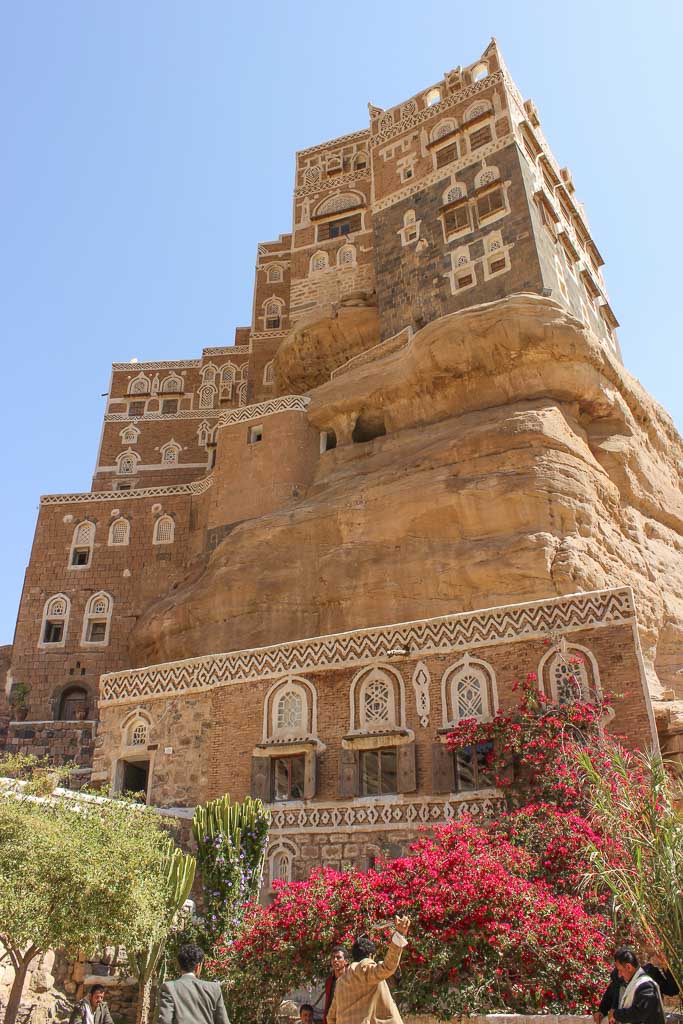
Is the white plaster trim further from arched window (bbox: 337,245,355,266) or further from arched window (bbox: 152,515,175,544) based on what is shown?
arched window (bbox: 337,245,355,266)

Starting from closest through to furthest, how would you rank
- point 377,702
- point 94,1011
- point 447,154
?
1. point 94,1011
2. point 377,702
3. point 447,154

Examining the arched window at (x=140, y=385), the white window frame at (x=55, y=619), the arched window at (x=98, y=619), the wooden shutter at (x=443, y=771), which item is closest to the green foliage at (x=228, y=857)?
the wooden shutter at (x=443, y=771)

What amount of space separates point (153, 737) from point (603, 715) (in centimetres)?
892

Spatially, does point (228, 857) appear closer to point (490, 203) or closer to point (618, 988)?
point (618, 988)

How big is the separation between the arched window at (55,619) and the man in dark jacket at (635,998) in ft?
80.6

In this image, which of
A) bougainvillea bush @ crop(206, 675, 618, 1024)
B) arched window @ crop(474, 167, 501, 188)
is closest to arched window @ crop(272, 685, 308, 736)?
bougainvillea bush @ crop(206, 675, 618, 1024)

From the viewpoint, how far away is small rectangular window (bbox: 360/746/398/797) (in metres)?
14.6

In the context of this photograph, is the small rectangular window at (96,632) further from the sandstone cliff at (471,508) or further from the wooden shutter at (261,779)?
the wooden shutter at (261,779)

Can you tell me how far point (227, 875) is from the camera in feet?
40.2

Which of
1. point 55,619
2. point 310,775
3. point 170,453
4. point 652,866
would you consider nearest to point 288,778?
point 310,775

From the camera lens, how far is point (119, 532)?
99.7ft

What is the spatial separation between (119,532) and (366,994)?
84.1ft

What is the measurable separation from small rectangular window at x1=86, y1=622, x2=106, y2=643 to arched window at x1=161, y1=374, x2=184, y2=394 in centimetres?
1659

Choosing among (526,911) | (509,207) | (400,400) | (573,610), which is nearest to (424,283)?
(509,207)
